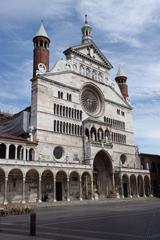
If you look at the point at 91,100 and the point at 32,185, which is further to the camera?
the point at 91,100

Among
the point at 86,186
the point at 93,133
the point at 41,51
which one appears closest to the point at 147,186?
the point at 93,133

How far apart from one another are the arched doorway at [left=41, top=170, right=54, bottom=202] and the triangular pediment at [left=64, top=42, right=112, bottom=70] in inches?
823

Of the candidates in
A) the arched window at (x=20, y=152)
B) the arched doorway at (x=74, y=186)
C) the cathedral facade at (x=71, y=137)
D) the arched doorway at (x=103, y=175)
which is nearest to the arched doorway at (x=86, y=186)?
the cathedral facade at (x=71, y=137)

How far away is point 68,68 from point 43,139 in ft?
44.8

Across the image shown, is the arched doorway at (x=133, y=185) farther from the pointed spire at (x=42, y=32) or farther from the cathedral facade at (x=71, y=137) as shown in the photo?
the pointed spire at (x=42, y=32)

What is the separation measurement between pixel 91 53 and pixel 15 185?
2764cm

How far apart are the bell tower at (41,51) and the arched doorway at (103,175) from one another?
52.4 feet

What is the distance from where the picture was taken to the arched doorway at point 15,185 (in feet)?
109

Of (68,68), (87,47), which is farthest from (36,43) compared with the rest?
(87,47)

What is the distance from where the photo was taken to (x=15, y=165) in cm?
3216

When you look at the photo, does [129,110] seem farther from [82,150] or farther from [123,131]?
[82,150]

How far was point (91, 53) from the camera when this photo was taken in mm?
Result: 50656

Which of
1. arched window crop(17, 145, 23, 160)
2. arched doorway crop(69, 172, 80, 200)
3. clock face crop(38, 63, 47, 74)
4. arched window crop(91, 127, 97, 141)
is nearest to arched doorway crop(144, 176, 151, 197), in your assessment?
arched window crop(91, 127, 97, 141)

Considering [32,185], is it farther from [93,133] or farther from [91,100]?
[91,100]
